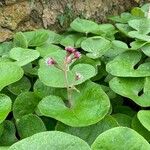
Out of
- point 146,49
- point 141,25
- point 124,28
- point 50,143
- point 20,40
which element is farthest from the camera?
point 124,28

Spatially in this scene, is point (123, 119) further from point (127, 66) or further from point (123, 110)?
point (127, 66)

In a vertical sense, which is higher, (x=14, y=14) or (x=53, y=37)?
(x=14, y=14)

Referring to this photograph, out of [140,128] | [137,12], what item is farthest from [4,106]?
[137,12]

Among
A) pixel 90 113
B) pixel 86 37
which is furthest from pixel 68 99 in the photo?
pixel 86 37

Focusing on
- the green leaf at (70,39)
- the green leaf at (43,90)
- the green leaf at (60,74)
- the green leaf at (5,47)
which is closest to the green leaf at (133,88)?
the green leaf at (60,74)

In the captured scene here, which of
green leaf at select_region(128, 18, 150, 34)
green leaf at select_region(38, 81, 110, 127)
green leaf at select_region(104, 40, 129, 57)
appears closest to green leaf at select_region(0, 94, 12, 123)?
green leaf at select_region(38, 81, 110, 127)

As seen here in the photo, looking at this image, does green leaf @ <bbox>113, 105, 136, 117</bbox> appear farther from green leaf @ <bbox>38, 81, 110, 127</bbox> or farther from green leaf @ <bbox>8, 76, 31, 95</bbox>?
green leaf @ <bbox>8, 76, 31, 95</bbox>

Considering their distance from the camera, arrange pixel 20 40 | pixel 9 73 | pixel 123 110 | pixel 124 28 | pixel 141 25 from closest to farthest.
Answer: pixel 9 73 → pixel 123 110 → pixel 20 40 → pixel 141 25 → pixel 124 28
